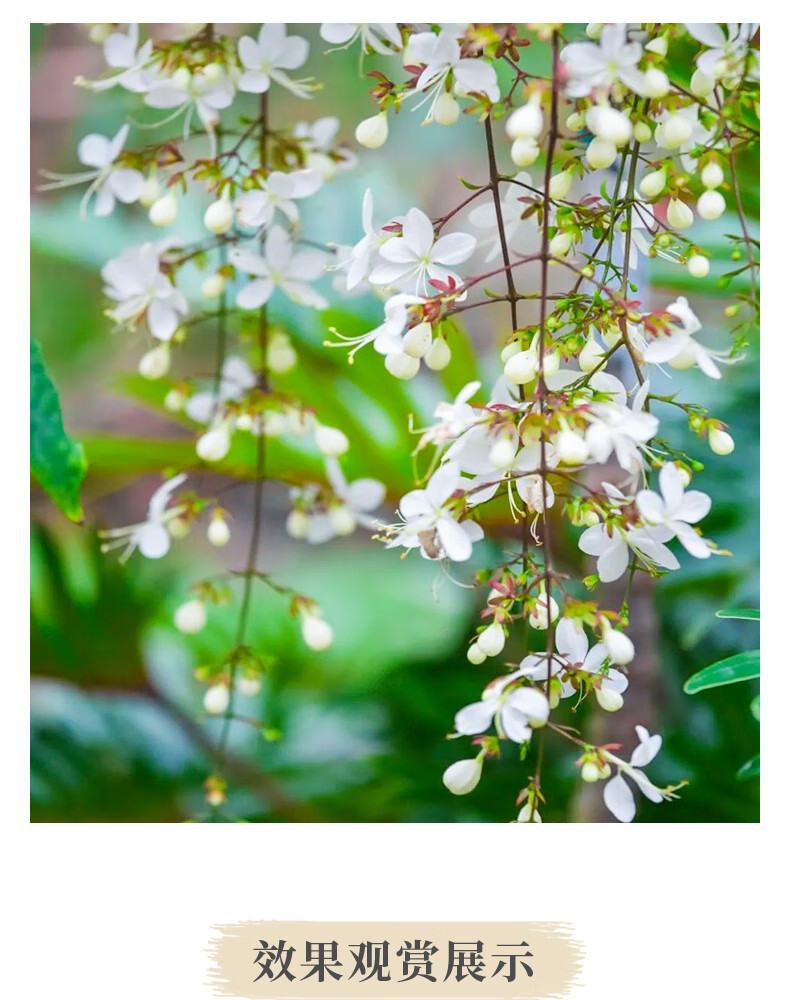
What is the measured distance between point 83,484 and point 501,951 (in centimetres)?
73

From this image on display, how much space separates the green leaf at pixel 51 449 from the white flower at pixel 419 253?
0.43 metres

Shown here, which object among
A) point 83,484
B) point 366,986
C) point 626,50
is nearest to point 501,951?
point 366,986

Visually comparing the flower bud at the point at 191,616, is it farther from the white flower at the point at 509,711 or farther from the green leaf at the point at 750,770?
the green leaf at the point at 750,770

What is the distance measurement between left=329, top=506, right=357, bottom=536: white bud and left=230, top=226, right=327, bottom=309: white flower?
0.24 m

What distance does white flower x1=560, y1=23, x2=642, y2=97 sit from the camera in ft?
2.39

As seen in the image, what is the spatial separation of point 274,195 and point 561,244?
0.33 meters

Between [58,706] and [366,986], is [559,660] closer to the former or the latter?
[366,986]

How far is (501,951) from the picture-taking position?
40.8 inches

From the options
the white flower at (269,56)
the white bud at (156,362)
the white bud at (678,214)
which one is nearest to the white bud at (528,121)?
the white bud at (678,214)

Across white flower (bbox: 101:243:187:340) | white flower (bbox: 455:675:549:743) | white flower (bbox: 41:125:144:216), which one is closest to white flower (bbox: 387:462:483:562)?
white flower (bbox: 455:675:549:743)

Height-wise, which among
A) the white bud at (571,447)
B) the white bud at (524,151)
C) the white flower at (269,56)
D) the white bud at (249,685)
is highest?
the white flower at (269,56)

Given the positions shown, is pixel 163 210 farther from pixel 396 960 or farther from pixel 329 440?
pixel 396 960

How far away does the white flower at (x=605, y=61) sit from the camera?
0.73 meters
